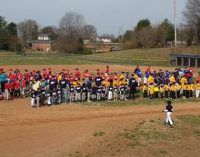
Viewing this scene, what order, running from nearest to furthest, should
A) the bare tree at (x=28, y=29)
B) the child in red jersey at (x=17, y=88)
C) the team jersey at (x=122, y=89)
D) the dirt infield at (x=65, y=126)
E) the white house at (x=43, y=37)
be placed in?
the dirt infield at (x=65, y=126) → the child in red jersey at (x=17, y=88) → the team jersey at (x=122, y=89) → the white house at (x=43, y=37) → the bare tree at (x=28, y=29)

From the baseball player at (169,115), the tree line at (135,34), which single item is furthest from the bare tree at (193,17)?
the baseball player at (169,115)

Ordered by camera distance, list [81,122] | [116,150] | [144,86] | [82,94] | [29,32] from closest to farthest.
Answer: [116,150]
[81,122]
[82,94]
[144,86]
[29,32]

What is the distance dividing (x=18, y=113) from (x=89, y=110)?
13.7ft

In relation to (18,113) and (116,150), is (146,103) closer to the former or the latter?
(18,113)

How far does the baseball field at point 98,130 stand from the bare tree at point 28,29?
503 feet

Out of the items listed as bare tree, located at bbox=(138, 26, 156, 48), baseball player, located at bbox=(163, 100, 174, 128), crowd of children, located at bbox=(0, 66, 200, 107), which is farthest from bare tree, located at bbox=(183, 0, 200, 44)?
baseball player, located at bbox=(163, 100, 174, 128)

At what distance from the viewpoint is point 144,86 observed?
31.1 metres

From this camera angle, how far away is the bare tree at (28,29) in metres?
181

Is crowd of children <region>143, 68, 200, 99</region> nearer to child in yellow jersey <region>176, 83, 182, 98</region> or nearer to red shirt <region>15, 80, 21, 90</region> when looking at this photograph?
child in yellow jersey <region>176, 83, 182, 98</region>

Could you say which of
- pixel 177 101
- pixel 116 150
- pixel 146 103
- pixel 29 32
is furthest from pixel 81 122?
pixel 29 32

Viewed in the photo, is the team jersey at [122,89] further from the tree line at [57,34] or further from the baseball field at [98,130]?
the tree line at [57,34]

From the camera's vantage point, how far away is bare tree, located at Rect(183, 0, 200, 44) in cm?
8693

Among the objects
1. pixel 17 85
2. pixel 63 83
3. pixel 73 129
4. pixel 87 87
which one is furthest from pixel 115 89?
pixel 73 129

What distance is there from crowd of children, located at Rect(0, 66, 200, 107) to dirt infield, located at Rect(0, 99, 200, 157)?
3.67 ft
